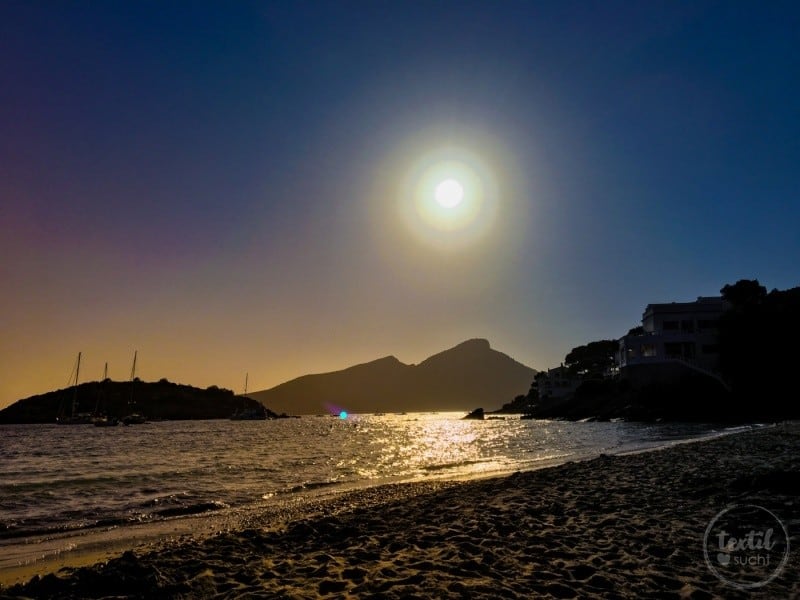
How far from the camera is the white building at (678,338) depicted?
8069 cm

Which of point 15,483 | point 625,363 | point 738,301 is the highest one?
point 738,301

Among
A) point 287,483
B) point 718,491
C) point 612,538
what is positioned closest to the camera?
point 612,538

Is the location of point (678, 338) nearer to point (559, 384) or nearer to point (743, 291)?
point (743, 291)

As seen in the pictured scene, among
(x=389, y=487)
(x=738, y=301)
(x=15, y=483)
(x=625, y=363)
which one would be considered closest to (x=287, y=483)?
(x=389, y=487)

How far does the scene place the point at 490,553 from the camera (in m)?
8.45

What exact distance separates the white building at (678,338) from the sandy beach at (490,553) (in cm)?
7540

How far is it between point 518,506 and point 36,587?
1009 cm

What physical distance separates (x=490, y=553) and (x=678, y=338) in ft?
284

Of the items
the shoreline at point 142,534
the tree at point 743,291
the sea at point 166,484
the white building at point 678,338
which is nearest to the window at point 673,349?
the white building at point 678,338

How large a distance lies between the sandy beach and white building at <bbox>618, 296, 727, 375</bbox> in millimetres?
75403

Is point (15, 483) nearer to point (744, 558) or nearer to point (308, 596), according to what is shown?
point (308, 596)

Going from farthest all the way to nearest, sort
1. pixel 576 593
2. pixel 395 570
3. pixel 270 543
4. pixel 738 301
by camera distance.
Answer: pixel 738 301, pixel 270 543, pixel 395 570, pixel 576 593

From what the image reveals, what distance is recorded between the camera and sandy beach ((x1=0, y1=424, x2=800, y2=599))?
22.2 feet

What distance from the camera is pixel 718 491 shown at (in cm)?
1241
